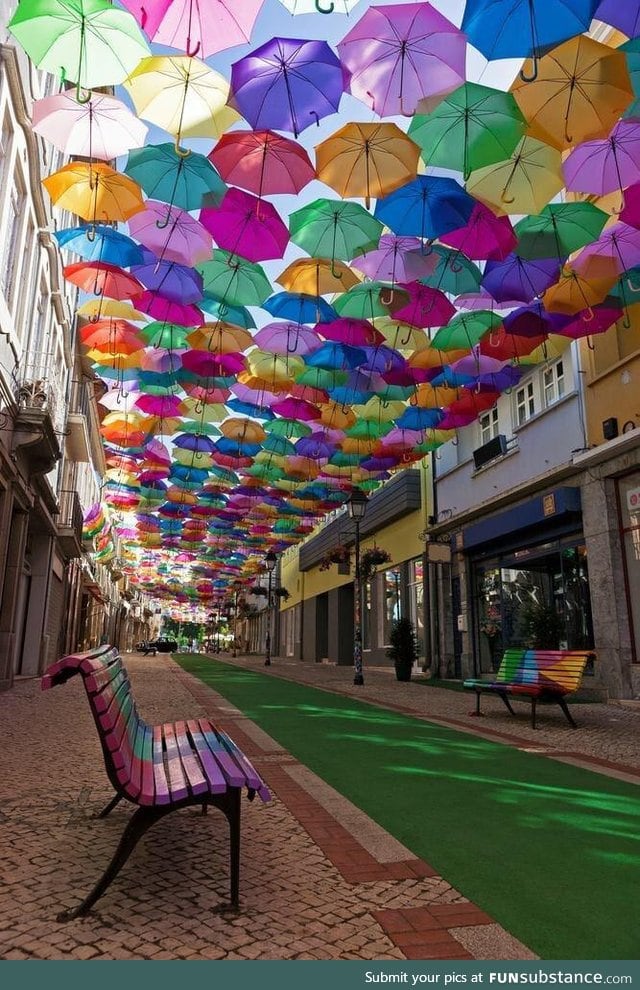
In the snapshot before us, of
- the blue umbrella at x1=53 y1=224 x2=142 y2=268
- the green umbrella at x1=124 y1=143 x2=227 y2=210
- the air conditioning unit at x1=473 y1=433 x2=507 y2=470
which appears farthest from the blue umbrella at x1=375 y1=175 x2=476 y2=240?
the air conditioning unit at x1=473 y1=433 x2=507 y2=470

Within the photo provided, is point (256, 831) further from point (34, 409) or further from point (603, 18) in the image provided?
point (34, 409)

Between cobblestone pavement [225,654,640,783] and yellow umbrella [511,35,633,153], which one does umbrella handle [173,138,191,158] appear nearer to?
yellow umbrella [511,35,633,153]

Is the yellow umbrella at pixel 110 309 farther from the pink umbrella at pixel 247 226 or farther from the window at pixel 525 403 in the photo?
the window at pixel 525 403

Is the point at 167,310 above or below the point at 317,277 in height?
below

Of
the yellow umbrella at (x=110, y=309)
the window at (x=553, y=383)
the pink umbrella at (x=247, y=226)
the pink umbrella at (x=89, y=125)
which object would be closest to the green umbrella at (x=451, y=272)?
the pink umbrella at (x=247, y=226)

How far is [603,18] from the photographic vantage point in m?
6.18

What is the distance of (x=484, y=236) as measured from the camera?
8430mm

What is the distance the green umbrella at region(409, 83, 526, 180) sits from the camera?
6.81 metres

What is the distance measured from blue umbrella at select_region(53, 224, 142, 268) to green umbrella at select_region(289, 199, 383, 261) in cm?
248

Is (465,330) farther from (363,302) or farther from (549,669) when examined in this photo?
(549,669)

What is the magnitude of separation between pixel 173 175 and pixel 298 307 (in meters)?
3.33

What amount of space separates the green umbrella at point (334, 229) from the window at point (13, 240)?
5915 millimetres

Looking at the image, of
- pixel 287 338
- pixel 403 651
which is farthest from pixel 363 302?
pixel 403 651

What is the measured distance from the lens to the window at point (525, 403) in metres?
16.8
